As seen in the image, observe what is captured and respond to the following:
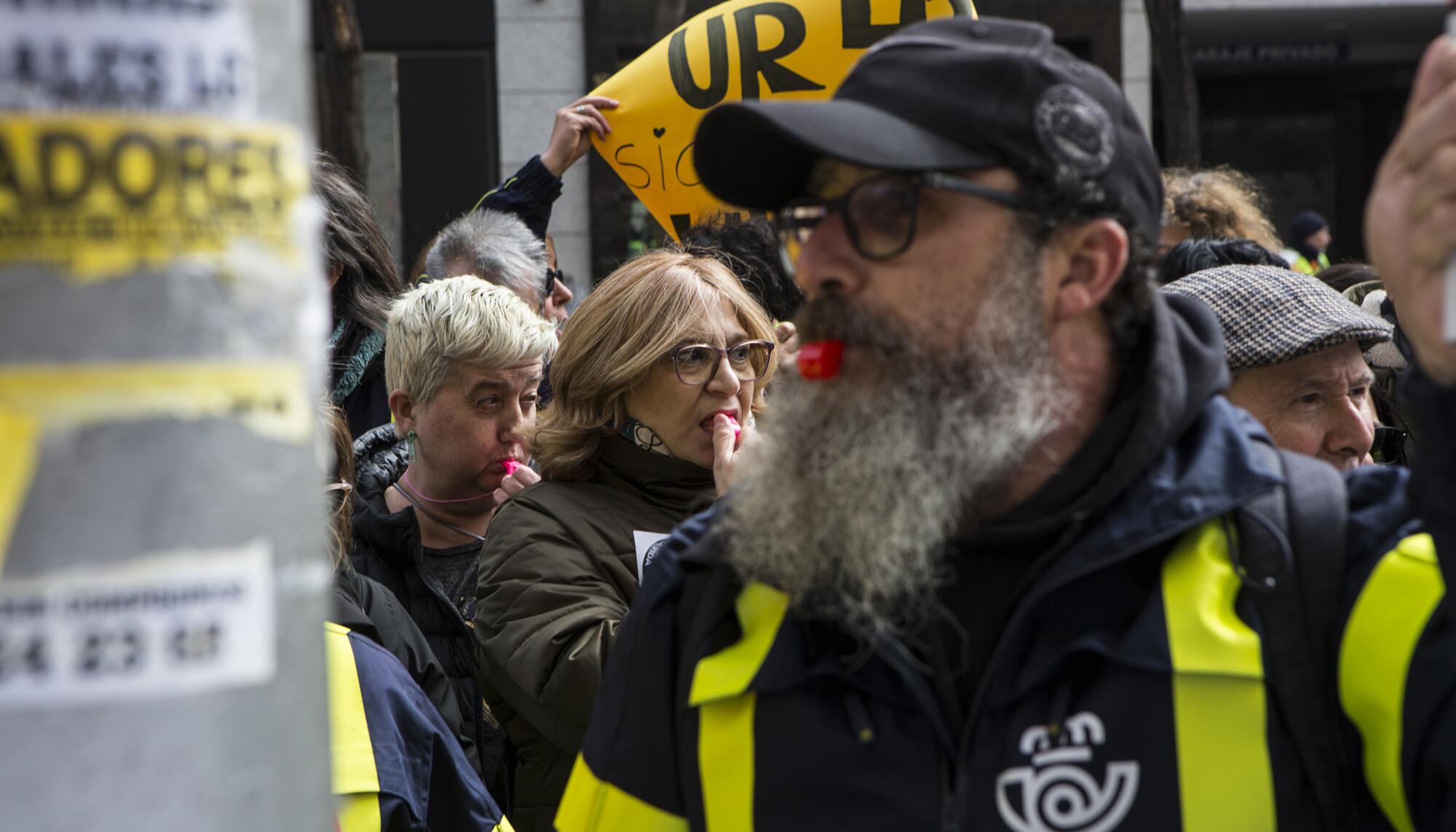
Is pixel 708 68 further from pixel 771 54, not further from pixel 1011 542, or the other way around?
pixel 1011 542

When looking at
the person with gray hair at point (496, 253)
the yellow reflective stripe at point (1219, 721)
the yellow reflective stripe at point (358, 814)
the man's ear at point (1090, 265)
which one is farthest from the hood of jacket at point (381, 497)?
the yellow reflective stripe at point (1219, 721)

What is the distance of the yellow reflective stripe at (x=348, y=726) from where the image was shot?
7.57 feet

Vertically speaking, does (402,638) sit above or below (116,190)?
below

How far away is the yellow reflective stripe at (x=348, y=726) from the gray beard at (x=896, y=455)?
0.84 m

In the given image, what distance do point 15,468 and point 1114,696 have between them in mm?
1230

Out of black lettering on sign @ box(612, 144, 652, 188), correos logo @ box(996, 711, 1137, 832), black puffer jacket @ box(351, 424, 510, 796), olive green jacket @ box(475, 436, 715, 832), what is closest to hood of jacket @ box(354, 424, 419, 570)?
black puffer jacket @ box(351, 424, 510, 796)

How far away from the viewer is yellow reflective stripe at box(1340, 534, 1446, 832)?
1521 millimetres

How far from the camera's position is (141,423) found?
73cm

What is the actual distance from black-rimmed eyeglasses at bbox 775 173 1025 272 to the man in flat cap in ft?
5.34

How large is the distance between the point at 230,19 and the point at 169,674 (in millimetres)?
337

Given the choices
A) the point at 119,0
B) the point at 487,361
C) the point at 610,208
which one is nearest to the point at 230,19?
the point at 119,0

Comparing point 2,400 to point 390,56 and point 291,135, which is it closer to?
point 291,135

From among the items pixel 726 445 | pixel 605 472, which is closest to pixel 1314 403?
pixel 726 445

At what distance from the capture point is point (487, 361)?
3.89m
